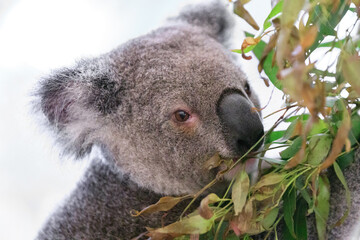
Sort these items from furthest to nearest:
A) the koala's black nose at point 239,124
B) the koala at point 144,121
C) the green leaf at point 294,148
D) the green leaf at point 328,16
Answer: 1. the koala at point 144,121
2. the koala's black nose at point 239,124
3. the green leaf at point 294,148
4. the green leaf at point 328,16

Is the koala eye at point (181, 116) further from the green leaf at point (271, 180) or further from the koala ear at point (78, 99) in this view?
the green leaf at point (271, 180)

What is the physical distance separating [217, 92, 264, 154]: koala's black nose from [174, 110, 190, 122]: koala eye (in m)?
0.11

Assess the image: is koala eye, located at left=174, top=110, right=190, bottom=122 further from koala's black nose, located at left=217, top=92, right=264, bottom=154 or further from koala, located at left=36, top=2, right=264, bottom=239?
koala's black nose, located at left=217, top=92, right=264, bottom=154

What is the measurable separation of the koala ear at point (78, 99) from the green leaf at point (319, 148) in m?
0.77

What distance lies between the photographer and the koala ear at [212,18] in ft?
6.90

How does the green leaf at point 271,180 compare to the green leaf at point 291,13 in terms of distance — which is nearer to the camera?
the green leaf at point 291,13

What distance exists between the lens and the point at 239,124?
1.40 meters

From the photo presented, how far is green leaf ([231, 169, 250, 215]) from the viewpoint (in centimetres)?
110

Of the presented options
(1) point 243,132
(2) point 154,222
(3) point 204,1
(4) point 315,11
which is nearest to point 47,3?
(3) point 204,1

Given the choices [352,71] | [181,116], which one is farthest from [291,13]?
[181,116]

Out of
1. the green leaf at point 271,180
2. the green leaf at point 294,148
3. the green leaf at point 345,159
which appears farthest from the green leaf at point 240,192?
the green leaf at point 345,159

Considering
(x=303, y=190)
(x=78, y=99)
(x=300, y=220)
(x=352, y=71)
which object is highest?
(x=352, y=71)

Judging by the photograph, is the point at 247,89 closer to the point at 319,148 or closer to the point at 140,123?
the point at 140,123

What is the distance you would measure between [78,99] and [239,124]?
602mm
